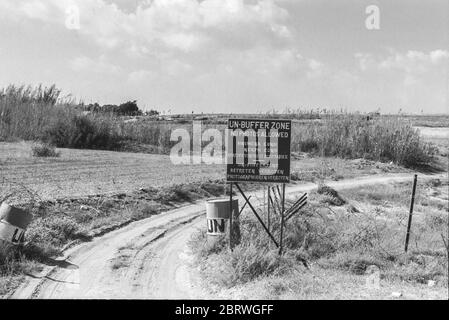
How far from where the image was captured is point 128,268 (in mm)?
8391

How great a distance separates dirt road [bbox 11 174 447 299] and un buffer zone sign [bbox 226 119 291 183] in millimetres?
1629

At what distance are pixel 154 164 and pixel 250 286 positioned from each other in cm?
1257

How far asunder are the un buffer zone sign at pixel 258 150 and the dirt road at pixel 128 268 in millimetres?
1629

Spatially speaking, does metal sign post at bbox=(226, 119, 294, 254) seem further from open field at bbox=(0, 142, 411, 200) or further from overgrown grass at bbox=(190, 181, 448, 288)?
open field at bbox=(0, 142, 411, 200)

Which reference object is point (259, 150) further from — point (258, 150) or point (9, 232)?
point (9, 232)

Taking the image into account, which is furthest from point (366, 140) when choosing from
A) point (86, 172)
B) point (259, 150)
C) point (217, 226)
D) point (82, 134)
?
point (259, 150)

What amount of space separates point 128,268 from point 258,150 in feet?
8.27

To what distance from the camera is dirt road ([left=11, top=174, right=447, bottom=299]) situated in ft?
24.0

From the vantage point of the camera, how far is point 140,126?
91.0ft

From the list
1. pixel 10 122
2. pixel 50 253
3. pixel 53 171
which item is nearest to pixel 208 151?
pixel 10 122

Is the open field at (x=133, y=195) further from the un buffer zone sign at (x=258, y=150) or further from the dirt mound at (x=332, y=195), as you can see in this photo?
the un buffer zone sign at (x=258, y=150)

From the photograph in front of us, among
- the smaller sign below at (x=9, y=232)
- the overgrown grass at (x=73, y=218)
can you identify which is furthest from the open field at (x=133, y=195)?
the smaller sign below at (x=9, y=232)

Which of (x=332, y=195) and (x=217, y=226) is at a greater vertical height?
(x=217, y=226)
